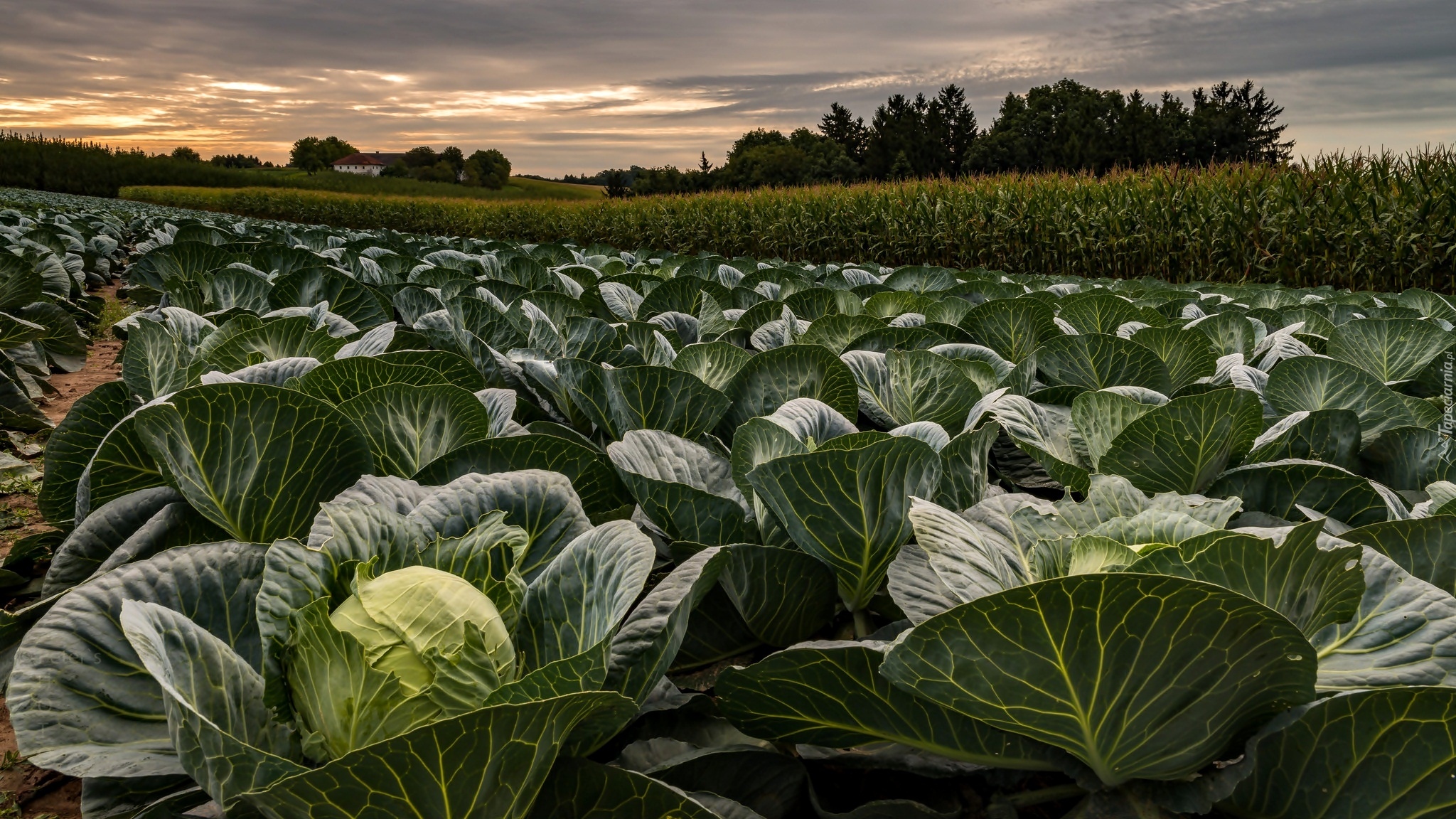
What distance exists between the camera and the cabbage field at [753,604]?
2.19 ft

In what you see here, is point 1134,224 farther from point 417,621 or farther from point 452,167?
point 452,167

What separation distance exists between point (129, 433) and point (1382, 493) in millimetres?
1874

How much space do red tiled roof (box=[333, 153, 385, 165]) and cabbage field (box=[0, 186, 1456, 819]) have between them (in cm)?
12405

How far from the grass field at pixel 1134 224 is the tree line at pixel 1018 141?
31758 millimetres

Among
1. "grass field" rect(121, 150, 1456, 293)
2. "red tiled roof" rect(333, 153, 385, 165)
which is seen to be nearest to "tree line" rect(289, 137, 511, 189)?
"red tiled roof" rect(333, 153, 385, 165)

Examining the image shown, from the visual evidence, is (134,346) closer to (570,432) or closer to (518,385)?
(518,385)

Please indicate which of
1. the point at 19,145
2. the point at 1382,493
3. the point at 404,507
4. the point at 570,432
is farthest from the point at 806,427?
the point at 19,145

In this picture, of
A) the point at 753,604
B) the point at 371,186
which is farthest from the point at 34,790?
the point at 371,186

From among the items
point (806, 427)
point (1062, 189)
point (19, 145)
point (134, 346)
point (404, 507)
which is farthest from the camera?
point (19, 145)

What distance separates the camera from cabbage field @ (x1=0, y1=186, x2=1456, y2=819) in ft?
2.19

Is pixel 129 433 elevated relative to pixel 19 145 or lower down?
lower down

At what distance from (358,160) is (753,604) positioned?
129m

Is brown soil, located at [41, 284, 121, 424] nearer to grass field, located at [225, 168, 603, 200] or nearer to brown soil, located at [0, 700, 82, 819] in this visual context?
brown soil, located at [0, 700, 82, 819]

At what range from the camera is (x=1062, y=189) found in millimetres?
14203
